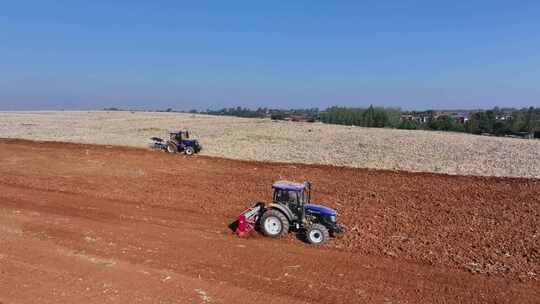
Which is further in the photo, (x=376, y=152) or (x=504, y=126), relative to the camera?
(x=504, y=126)

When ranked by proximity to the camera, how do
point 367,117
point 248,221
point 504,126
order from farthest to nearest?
point 367,117 < point 504,126 < point 248,221

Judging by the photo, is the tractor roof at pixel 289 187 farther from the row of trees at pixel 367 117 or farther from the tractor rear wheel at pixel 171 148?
the row of trees at pixel 367 117

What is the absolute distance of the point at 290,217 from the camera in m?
10.6

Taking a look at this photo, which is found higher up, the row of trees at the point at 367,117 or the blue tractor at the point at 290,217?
the row of trees at the point at 367,117

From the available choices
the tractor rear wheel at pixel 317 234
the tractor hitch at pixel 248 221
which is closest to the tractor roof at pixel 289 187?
the tractor hitch at pixel 248 221

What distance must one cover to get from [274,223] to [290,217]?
44 centimetres

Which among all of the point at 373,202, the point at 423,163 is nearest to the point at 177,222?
the point at 373,202

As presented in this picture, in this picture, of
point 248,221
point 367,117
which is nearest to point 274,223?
point 248,221

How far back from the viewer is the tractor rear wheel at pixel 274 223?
1042cm

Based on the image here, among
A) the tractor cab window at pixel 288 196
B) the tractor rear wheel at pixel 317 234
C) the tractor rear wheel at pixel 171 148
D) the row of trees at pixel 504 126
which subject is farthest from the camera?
the row of trees at pixel 504 126

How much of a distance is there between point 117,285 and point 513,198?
13937mm

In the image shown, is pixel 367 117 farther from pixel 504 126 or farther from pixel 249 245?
pixel 249 245

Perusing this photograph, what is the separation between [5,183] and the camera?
17016 millimetres

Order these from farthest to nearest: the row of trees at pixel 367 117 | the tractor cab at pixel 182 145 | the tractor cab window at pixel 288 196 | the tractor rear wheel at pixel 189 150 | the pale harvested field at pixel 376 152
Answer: the row of trees at pixel 367 117 < the tractor cab at pixel 182 145 < the tractor rear wheel at pixel 189 150 < the pale harvested field at pixel 376 152 < the tractor cab window at pixel 288 196
